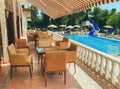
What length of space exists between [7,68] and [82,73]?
252 centimetres

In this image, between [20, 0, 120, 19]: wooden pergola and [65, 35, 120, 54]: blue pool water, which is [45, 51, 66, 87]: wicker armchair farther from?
[65, 35, 120, 54]: blue pool water

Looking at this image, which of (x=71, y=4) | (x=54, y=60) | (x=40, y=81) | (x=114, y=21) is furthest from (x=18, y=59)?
(x=114, y=21)

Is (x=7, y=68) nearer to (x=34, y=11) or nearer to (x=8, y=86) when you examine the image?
(x=8, y=86)

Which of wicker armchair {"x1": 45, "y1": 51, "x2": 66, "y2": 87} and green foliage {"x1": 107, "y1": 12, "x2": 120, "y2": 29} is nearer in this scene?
wicker armchair {"x1": 45, "y1": 51, "x2": 66, "y2": 87}

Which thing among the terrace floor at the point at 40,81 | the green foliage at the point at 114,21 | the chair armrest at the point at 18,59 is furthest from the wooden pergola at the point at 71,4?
the green foliage at the point at 114,21

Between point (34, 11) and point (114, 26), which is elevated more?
point (34, 11)

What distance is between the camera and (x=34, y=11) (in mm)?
41219

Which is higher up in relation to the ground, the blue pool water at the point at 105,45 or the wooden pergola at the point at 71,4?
the wooden pergola at the point at 71,4

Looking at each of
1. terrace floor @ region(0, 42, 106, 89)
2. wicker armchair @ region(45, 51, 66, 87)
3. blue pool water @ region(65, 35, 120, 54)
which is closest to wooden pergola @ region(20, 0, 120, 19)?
wicker armchair @ region(45, 51, 66, 87)

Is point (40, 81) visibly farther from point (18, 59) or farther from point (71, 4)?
point (71, 4)

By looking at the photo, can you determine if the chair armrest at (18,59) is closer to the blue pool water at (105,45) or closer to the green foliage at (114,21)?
the blue pool water at (105,45)

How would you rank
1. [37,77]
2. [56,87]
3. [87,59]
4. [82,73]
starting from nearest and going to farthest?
[56,87]
[37,77]
[82,73]
[87,59]

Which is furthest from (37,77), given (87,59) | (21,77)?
(87,59)

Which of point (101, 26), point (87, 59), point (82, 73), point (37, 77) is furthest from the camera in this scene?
point (101, 26)
